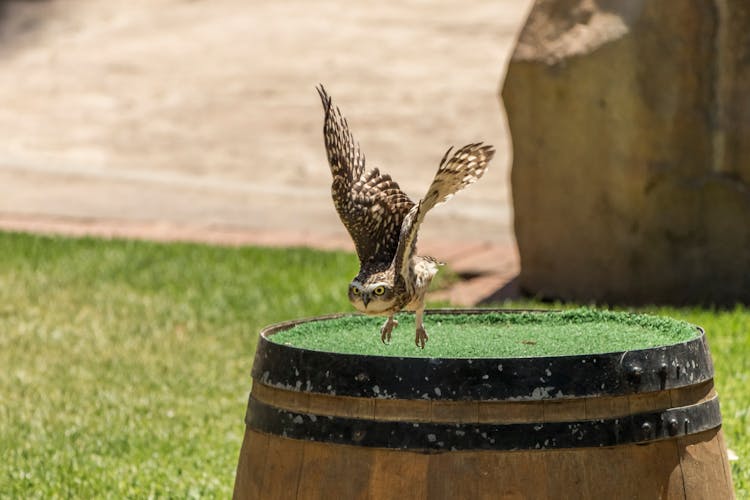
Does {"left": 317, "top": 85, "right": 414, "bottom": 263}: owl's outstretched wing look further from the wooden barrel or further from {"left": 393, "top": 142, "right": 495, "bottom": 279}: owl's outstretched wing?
the wooden barrel

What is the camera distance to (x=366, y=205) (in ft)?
10.1

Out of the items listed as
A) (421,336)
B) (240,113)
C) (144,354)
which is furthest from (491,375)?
(240,113)

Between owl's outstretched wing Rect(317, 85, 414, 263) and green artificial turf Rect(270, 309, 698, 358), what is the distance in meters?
0.28

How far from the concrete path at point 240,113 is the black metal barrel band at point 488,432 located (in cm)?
510

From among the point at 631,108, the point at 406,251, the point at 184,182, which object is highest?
the point at 406,251

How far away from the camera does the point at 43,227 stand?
10102 millimetres

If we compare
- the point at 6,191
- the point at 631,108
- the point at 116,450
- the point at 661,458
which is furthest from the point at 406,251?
the point at 6,191

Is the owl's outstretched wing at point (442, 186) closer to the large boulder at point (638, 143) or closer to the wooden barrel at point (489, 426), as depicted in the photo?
the wooden barrel at point (489, 426)

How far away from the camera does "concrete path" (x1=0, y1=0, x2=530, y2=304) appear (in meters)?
10.5

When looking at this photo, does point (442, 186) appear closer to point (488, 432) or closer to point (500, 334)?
point (488, 432)

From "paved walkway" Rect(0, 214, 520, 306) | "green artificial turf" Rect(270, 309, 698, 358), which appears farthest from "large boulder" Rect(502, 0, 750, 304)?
"green artificial turf" Rect(270, 309, 698, 358)

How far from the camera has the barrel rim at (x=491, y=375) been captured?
9.42 ft

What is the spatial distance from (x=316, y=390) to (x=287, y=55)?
42.2 feet

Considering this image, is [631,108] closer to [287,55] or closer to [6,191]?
[6,191]
